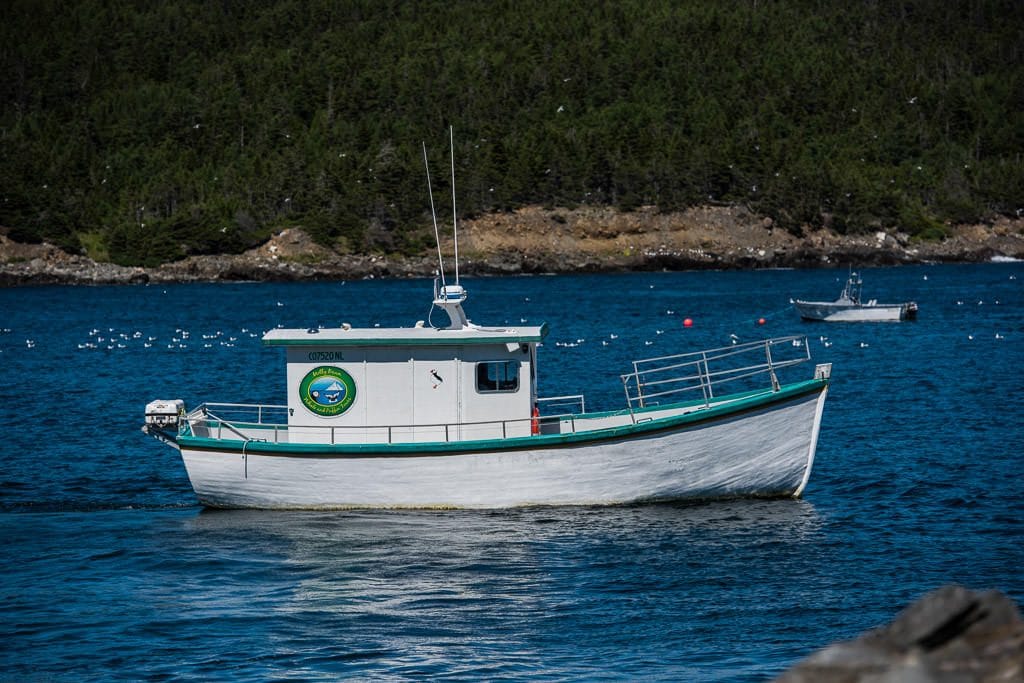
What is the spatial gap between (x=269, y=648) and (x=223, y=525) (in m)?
6.74

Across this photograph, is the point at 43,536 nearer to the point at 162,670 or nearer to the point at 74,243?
the point at 162,670

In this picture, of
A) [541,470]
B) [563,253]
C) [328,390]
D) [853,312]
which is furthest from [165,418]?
[563,253]

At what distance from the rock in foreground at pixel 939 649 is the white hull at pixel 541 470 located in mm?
14935

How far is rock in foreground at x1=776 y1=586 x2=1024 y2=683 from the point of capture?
24.7 ft

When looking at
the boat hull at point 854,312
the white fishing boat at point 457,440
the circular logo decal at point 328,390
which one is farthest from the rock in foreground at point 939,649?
the boat hull at point 854,312

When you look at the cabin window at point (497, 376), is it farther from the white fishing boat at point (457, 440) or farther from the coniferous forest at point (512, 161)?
the coniferous forest at point (512, 161)

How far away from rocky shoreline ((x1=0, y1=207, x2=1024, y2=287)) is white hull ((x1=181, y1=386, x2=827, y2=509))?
393ft

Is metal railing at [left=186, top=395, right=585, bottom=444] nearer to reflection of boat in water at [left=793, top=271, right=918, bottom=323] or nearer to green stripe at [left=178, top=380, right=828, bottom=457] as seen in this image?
green stripe at [left=178, top=380, right=828, bottom=457]

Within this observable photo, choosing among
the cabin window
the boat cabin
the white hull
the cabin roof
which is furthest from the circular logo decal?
the cabin window

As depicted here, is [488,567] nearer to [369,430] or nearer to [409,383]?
[369,430]

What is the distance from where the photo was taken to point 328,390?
24.3 m

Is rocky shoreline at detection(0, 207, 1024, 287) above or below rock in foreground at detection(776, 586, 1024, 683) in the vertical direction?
above

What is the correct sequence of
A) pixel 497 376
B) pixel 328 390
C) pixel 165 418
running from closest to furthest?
pixel 497 376 → pixel 328 390 → pixel 165 418

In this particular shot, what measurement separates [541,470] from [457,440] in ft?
5.04
